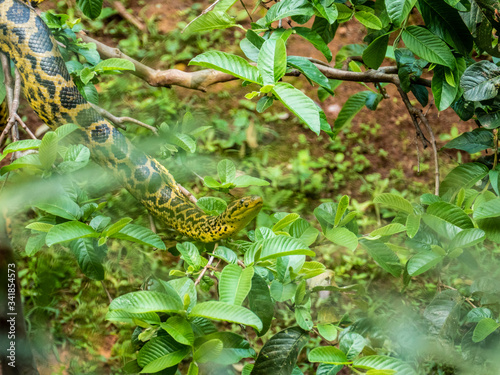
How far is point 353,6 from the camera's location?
4.74 ft

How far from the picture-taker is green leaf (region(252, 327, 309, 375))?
1093mm

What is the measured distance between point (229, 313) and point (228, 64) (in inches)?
24.4

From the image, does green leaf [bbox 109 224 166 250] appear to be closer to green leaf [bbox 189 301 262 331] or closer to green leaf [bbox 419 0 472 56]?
green leaf [bbox 189 301 262 331]

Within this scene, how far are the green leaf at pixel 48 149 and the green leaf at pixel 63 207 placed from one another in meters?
0.11

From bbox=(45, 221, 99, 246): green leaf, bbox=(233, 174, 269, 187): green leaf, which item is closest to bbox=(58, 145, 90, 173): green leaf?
bbox=(45, 221, 99, 246): green leaf

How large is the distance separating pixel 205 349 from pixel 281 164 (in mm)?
2701

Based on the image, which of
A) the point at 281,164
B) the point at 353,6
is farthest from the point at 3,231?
the point at 281,164

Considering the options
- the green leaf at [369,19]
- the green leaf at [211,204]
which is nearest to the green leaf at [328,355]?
the green leaf at [211,204]

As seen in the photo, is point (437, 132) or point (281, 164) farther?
point (437, 132)

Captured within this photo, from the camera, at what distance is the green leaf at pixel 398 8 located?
120cm

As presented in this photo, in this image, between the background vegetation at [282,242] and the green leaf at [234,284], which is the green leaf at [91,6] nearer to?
the background vegetation at [282,242]

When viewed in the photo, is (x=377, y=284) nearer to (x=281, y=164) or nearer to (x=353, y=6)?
(x=281, y=164)

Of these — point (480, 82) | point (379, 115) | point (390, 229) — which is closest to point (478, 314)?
point (390, 229)

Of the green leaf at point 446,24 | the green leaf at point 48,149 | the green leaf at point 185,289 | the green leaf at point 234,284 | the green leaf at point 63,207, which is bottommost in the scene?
the green leaf at point 185,289
